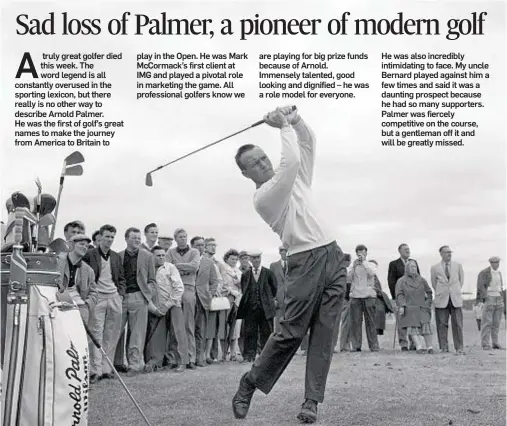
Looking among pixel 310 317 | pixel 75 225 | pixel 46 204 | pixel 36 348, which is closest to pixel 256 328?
pixel 75 225

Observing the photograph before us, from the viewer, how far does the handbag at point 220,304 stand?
9.90 meters

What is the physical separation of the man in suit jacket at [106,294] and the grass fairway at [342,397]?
1.73 ft

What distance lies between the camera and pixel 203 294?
32.2 feet

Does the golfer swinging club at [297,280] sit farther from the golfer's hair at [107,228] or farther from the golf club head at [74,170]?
the golfer's hair at [107,228]

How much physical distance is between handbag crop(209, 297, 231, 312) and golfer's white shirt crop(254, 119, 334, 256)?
5025mm

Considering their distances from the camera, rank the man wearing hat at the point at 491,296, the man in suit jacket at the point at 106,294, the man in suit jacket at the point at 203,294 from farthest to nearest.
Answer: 1. the man wearing hat at the point at 491,296
2. the man in suit jacket at the point at 203,294
3. the man in suit jacket at the point at 106,294

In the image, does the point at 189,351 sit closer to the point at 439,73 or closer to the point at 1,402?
the point at 439,73

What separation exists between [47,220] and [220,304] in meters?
6.23

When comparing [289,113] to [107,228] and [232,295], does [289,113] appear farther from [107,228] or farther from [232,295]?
[232,295]

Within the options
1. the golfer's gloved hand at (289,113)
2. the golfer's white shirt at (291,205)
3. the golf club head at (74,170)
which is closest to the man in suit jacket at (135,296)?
the golfer's white shirt at (291,205)

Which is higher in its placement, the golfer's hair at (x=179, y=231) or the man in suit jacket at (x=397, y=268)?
the golfer's hair at (x=179, y=231)

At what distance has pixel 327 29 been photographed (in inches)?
236

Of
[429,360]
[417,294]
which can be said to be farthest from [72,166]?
[417,294]

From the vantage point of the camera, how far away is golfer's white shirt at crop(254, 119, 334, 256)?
186 inches
